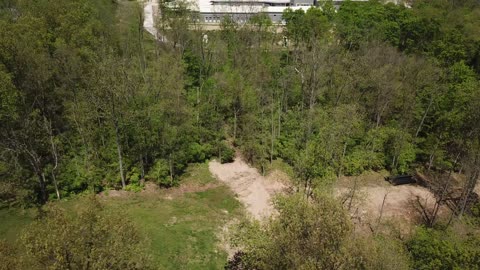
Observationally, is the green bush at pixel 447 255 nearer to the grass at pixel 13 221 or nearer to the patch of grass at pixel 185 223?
the patch of grass at pixel 185 223

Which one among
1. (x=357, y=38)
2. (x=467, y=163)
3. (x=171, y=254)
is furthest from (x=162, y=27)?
(x=467, y=163)

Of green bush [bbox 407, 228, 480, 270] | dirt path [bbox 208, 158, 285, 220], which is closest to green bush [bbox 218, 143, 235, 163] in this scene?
dirt path [bbox 208, 158, 285, 220]

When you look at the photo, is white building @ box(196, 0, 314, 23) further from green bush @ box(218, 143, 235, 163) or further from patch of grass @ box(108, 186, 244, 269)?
patch of grass @ box(108, 186, 244, 269)

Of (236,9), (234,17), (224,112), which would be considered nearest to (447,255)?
(224,112)

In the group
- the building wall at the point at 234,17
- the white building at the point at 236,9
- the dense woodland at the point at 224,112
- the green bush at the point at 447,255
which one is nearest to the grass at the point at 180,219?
the dense woodland at the point at 224,112

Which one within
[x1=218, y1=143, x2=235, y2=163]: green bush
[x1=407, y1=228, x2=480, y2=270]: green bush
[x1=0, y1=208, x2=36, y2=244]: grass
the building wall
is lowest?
[x1=0, y1=208, x2=36, y2=244]: grass
